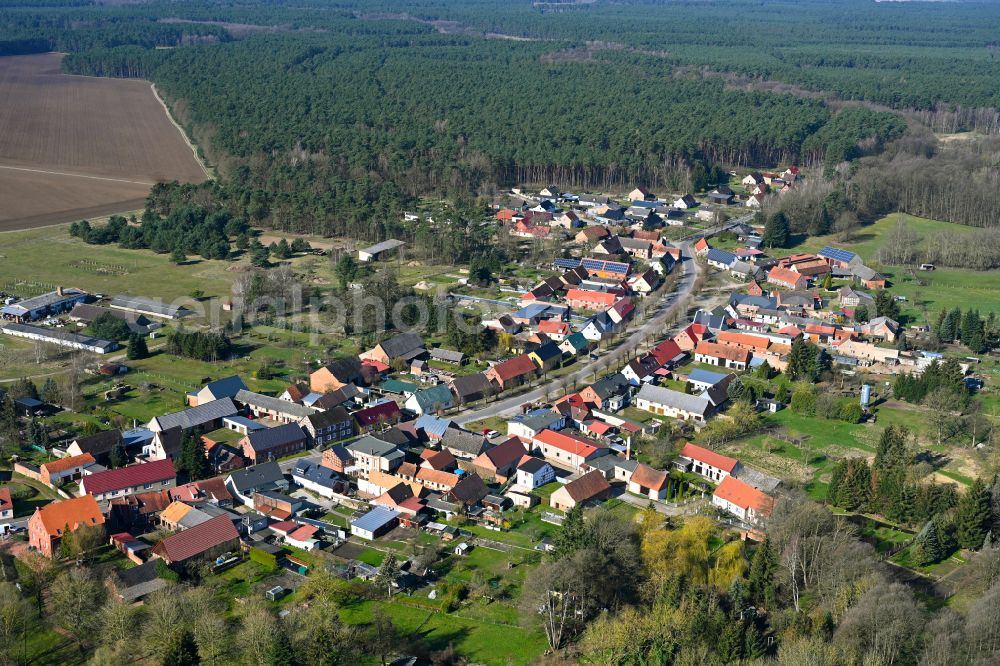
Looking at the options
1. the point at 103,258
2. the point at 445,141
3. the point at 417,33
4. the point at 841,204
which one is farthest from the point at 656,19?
the point at 103,258

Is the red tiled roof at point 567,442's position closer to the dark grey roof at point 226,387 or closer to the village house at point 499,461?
the village house at point 499,461

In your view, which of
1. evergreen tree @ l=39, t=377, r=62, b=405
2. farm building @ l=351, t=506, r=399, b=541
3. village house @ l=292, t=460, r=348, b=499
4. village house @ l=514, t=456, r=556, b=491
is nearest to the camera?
farm building @ l=351, t=506, r=399, b=541

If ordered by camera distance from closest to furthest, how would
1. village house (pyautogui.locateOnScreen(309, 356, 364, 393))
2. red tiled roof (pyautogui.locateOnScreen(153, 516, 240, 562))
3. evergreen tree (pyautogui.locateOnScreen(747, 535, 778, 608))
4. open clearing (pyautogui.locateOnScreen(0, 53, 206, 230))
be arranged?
evergreen tree (pyautogui.locateOnScreen(747, 535, 778, 608))
red tiled roof (pyautogui.locateOnScreen(153, 516, 240, 562))
village house (pyautogui.locateOnScreen(309, 356, 364, 393))
open clearing (pyautogui.locateOnScreen(0, 53, 206, 230))

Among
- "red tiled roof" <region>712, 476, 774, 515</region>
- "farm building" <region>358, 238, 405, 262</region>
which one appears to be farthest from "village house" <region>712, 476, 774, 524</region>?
"farm building" <region>358, 238, 405, 262</region>

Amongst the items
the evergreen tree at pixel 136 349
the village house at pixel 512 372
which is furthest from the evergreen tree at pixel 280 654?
the evergreen tree at pixel 136 349

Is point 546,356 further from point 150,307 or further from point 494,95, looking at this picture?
point 494,95

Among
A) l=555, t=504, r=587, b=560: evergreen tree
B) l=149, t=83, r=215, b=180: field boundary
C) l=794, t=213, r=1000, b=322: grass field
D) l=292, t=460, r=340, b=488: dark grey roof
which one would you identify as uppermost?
l=149, t=83, r=215, b=180: field boundary

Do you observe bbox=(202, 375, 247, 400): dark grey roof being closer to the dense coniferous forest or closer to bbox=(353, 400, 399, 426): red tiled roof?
bbox=(353, 400, 399, 426): red tiled roof
